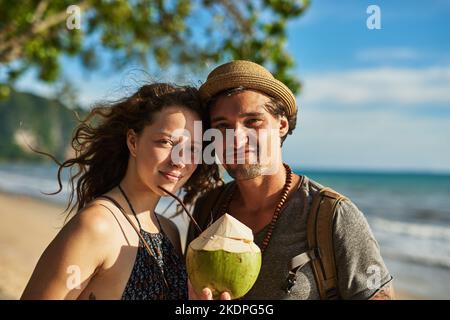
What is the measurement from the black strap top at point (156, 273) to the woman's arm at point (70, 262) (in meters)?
0.22

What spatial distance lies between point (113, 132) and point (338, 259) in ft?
4.64

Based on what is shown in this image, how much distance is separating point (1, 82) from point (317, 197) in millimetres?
6746

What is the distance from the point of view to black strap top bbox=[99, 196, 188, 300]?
Answer: 2604 millimetres

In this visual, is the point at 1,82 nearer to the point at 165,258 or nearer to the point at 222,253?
the point at 165,258

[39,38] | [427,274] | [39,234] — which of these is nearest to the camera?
[39,38]

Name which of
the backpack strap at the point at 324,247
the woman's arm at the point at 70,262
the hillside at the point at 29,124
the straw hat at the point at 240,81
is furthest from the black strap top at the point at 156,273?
the hillside at the point at 29,124

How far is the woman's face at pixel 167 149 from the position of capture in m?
2.70

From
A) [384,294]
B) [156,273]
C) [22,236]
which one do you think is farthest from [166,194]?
[22,236]

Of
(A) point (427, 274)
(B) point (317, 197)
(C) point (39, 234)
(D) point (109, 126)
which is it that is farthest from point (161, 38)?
(C) point (39, 234)

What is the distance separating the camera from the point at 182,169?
108 inches

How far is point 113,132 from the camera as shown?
3.02 metres

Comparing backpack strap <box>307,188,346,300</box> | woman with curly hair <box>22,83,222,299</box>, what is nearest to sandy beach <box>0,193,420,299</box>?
woman with curly hair <box>22,83,222,299</box>

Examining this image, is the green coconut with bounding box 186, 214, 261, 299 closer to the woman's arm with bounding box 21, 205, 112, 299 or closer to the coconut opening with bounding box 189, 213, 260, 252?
the coconut opening with bounding box 189, 213, 260, 252
